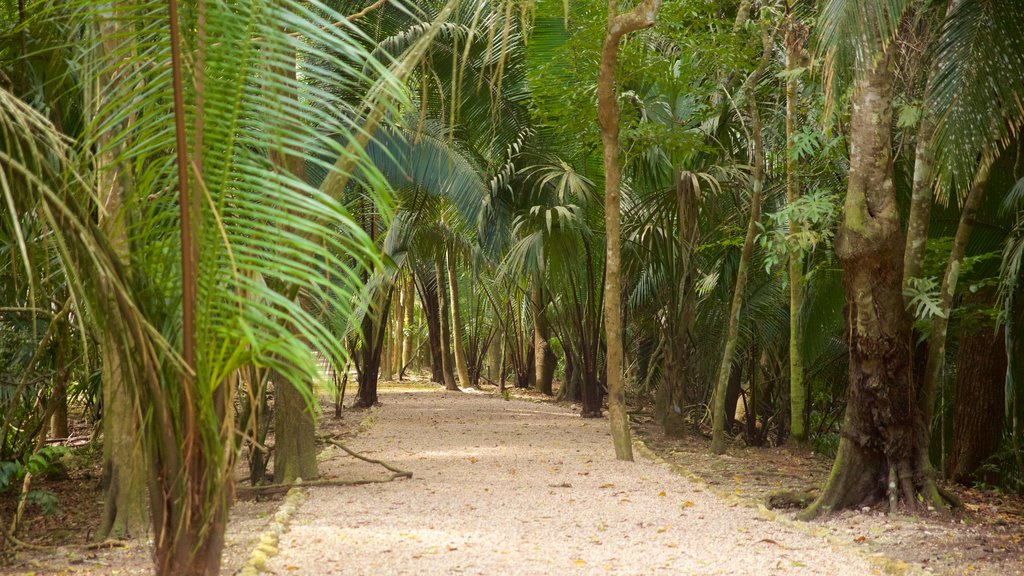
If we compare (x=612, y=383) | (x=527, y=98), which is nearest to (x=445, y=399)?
(x=527, y=98)

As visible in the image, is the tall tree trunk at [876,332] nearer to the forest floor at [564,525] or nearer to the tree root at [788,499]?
the forest floor at [564,525]

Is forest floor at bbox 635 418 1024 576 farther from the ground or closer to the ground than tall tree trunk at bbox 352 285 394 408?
closer to the ground

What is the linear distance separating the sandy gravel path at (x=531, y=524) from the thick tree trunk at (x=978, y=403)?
2.67 metres

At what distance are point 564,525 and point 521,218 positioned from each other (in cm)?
752

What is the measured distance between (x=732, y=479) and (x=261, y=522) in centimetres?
389

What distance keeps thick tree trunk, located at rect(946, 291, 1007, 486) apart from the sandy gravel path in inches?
105

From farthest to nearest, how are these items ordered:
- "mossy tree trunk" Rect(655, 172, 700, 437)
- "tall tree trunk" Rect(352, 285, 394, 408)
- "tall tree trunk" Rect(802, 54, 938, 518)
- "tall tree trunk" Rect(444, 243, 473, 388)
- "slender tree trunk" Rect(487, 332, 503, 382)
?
"slender tree trunk" Rect(487, 332, 503, 382) → "tall tree trunk" Rect(444, 243, 473, 388) → "tall tree trunk" Rect(352, 285, 394, 408) → "mossy tree trunk" Rect(655, 172, 700, 437) → "tall tree trunk" Rect(802, 54, 938, 518)

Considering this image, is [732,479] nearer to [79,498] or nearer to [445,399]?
[79,498]

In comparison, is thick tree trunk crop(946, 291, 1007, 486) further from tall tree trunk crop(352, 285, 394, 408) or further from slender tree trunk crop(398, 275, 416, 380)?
slender tree trunk crop(398, 275, 416, 380)

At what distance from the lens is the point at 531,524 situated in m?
5.62

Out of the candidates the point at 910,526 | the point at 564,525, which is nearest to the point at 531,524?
the point at 564,525

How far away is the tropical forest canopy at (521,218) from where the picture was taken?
8.37ft

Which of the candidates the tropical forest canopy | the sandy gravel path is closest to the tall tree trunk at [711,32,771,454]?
the tropical forest canopy

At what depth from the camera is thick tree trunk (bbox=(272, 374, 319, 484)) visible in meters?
7.14
